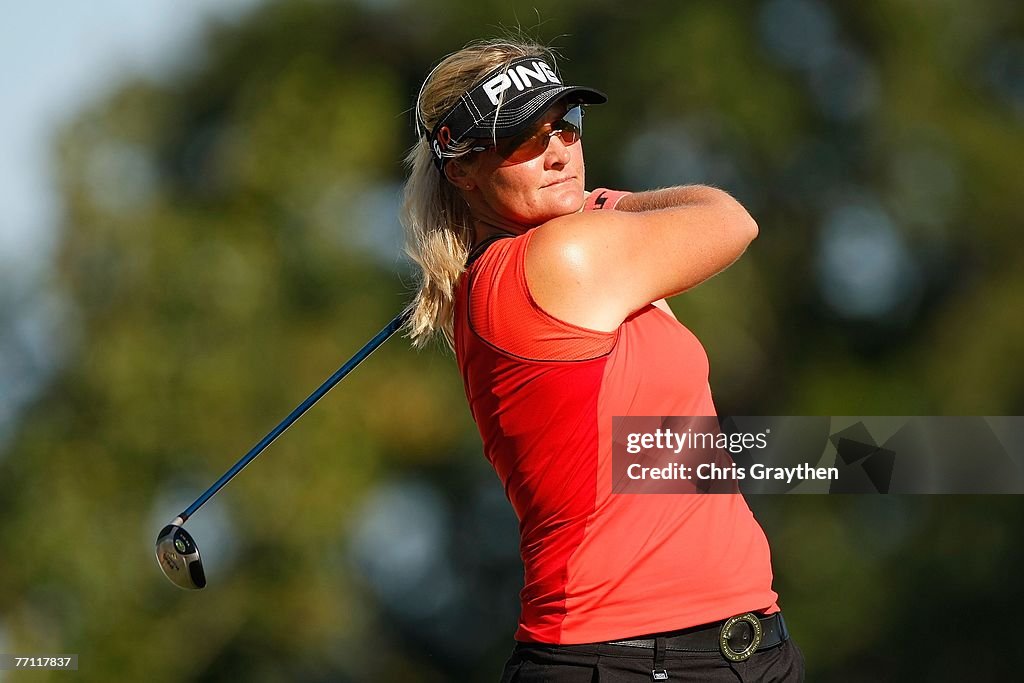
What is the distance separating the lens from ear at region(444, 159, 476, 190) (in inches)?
121

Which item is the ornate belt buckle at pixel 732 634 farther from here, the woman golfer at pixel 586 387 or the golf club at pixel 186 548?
the golf club at pixel 186 548

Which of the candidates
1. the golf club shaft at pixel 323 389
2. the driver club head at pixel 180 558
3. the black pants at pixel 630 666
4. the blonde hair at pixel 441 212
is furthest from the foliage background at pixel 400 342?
the black pants at pixel 630 666

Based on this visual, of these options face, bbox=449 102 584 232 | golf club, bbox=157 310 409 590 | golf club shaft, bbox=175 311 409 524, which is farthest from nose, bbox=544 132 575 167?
golf club, bbox=157 310 409 590

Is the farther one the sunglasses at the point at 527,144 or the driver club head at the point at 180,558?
the driver club head at the point at 180,558

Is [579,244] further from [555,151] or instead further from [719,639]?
[719,639]

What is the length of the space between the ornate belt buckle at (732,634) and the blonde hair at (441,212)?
75 cm

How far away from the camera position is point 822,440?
7277mm

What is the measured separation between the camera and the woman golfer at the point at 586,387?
9.26ft

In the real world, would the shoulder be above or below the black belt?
above

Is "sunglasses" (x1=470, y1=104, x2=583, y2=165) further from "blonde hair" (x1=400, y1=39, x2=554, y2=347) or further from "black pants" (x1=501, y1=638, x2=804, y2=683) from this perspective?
"black pants" (x1=501, y1=638, x2=804, y2=683)

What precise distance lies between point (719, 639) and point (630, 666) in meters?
0.16

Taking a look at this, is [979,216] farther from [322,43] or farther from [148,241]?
[148,241]

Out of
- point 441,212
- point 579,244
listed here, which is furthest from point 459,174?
point 579,244

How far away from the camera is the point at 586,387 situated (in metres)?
2.83
